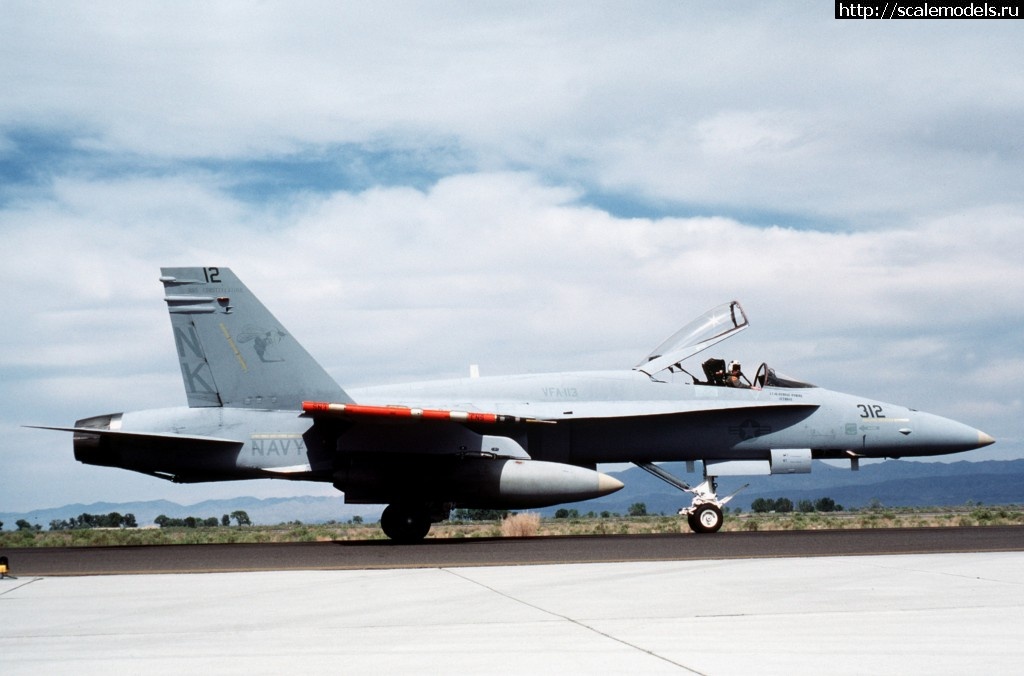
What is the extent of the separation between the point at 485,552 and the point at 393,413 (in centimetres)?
321

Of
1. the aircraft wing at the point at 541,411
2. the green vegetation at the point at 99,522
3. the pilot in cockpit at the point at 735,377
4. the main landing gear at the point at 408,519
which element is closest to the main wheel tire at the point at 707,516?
the aircraft wing at the point at 541,411

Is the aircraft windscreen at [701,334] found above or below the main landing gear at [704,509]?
above

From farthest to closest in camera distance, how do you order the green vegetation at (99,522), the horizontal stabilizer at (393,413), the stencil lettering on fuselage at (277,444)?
the green vegetation at (99,522) < the stencil lettering on fuselage at (277,444) < the horizontal stabilizer at (393,413)

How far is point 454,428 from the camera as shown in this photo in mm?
16859

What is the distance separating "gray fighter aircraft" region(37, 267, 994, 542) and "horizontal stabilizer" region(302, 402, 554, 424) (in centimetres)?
3

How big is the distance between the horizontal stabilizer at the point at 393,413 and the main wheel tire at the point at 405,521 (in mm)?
1997

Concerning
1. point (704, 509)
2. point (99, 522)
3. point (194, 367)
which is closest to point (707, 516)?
point (704, 509)

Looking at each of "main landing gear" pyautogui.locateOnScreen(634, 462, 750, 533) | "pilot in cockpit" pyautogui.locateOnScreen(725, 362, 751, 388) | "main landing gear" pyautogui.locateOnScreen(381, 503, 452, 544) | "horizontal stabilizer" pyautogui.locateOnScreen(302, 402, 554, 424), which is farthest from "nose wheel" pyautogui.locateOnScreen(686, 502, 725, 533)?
"main landing gear" pyautogui.locateOnScreen(381, 503, 452, 544)

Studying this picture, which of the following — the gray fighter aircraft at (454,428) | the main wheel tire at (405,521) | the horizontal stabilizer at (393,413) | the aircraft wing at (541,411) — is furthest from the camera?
the main wheel tire at (405,521)

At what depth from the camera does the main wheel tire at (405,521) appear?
1728cm

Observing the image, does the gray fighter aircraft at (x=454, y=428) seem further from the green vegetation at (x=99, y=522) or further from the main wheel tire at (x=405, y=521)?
the green vegetation at (x=99, y=522)

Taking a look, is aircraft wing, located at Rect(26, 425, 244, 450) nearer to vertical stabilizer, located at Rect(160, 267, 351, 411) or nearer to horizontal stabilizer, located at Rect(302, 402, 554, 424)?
vertical stabilizer, located at Rect(160, 267, 351, 411)

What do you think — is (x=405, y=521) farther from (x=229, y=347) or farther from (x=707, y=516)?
(x=707, y=516)

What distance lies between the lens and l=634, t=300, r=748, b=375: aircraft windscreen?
1889cm
